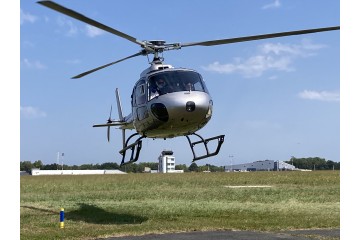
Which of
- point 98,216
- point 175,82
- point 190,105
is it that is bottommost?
point 98,216

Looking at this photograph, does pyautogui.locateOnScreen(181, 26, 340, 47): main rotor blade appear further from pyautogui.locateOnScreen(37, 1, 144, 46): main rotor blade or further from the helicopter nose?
pyautogui.locateOnScreen(37, 1, 144, 46): main rotor blade

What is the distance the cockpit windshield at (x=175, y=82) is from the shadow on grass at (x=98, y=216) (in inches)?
419

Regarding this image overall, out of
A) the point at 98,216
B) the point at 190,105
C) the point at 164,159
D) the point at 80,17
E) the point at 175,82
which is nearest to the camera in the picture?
the point at 80,17

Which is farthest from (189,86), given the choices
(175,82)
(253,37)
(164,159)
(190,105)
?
(164,159)

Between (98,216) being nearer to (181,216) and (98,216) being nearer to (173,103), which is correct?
(181,216)

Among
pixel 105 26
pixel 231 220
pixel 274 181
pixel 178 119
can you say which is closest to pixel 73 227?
pixel 231 220

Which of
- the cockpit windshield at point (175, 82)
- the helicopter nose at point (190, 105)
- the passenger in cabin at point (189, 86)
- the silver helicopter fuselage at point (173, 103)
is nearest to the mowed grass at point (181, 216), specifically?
the silver helicopter fuselage at point (173, 103)

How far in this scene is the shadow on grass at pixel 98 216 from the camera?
25672 millimetres

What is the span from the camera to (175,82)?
16125mm

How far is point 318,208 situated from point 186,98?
18.7m

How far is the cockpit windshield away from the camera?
1600 centimetres

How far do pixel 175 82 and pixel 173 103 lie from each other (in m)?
0.85

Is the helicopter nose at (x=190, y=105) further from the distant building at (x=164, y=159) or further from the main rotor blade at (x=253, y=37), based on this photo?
the distant building at (x=164, y=159)

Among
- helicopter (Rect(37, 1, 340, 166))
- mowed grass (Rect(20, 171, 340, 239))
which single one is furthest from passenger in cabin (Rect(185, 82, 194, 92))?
mowed grass (Rect(20, 171, 340, 239))
